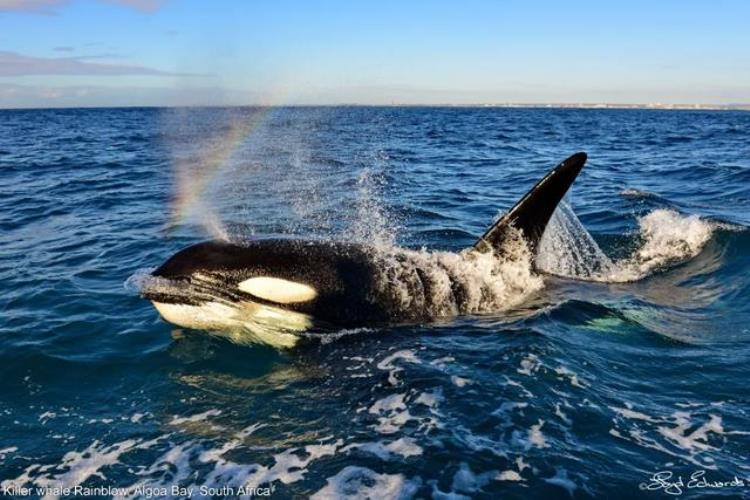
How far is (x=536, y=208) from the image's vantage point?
9.00 m

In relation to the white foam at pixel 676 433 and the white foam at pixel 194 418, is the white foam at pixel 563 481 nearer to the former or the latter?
the white foam at pixel 676 433

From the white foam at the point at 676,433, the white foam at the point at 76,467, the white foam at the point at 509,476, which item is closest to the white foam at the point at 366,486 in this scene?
the white foam at the point at 509,476

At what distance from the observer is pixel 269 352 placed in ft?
26.0

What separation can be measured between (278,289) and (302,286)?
0.30m

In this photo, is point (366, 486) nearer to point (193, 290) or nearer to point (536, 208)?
point (193, 290)

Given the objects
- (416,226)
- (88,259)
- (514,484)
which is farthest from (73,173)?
(514,484)

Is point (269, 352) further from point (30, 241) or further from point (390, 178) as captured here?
point (390, 178)

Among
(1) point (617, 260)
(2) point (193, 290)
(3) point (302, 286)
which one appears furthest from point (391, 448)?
(1) point (617, 260)

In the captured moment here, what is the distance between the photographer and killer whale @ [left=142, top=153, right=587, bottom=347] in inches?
302

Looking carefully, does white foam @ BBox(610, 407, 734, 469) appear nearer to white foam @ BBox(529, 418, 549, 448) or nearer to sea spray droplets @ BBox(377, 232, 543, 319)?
white foam @ BBox(529, 418, 549, 448)

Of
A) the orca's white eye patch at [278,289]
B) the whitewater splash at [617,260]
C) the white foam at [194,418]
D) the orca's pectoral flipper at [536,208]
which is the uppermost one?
the orca's pectoral flipper at [536,208]

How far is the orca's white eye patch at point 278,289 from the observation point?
25.4 ft

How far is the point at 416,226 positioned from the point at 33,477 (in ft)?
38.8
